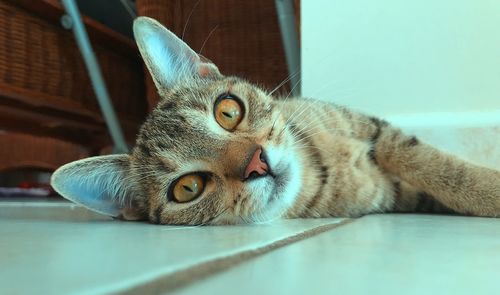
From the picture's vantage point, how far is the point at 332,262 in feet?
1.53

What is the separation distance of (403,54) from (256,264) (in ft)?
4.09

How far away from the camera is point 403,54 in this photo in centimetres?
154

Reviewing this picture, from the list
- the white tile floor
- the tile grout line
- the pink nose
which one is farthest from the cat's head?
the tile grout line

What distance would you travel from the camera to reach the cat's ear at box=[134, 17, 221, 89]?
1.20 metres

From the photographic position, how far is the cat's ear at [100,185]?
1.05 m

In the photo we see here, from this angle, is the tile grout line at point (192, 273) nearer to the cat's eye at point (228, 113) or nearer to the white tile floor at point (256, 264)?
the white tile floor at point (256, 264)

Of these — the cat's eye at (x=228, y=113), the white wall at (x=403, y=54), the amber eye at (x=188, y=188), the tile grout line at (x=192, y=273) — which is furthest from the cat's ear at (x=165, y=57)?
the tile grout line at (x=192, y=273)

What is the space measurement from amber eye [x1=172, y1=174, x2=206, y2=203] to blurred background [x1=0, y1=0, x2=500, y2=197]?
0.74 meters

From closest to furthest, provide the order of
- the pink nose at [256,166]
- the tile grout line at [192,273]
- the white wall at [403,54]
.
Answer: the tile grout line at [192,273]
the pink nose at [256,166]
the white wall at [403,54]

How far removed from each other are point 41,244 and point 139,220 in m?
0.55

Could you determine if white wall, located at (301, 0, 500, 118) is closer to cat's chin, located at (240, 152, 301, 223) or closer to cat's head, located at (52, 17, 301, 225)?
cat's head, located at (52, 17, 301, 225)

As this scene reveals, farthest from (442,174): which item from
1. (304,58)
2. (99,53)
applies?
(99,53)

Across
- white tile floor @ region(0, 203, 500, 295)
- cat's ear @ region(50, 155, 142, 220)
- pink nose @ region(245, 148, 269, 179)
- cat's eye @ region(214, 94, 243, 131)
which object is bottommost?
cat's ear @ region(50, 155, 142, 220)

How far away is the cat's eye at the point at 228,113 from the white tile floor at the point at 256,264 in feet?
1.33
